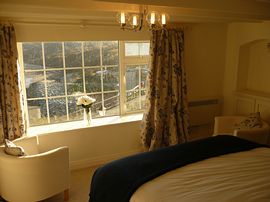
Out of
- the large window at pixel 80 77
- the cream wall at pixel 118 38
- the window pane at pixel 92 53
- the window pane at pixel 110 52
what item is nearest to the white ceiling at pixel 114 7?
the cream wall at pixel 118 38

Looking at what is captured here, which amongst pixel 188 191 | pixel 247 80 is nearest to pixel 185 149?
pixel 188 191

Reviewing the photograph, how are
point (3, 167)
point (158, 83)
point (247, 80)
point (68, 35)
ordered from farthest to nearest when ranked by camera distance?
point (247, 80) → point (158, 83) → point (68, 35) → point (3, 167)

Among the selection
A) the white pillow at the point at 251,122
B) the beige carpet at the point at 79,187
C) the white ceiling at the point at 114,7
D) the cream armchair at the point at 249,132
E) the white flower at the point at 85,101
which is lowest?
the beige carpet at the point at 79,187

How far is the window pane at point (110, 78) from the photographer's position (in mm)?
4297

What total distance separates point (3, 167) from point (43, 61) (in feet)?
5.45

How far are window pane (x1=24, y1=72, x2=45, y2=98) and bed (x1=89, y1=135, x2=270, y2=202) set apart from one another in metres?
1.93

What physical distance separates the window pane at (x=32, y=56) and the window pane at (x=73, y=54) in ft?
1.29

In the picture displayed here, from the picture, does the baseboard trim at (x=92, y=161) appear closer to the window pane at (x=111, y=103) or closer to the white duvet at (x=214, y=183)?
the window pane at (x=111, y=103)

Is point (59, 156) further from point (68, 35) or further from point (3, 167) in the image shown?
point (68, 35)

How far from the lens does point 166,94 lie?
433 cm

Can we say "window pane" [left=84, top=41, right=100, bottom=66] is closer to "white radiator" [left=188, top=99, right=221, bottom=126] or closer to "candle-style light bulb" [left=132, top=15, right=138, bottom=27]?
"candle-style light bulb" [left=132, top=15, right=138, bottom=27]

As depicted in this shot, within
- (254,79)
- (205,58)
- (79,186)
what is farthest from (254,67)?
(79,186)

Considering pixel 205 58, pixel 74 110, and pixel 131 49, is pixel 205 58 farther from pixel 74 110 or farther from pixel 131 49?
pixel 74 110

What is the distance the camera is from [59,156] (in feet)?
9.85
